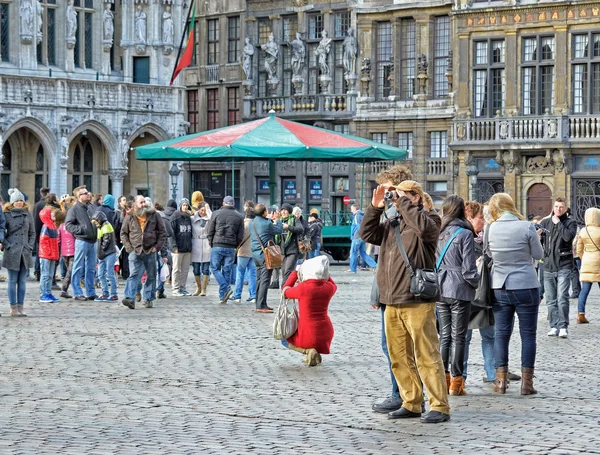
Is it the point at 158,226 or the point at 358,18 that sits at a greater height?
the point at 358,18

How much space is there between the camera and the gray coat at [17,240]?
2017 centimetres

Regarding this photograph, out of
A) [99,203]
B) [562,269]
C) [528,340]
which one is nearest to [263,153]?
[99,203]

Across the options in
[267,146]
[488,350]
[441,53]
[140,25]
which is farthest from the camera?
[140,25]

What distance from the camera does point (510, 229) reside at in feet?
43.0

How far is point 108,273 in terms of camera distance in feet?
78.6

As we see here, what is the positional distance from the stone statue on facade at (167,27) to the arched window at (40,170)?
5.76 metres

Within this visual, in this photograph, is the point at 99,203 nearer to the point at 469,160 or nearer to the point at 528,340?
the point at 528,340

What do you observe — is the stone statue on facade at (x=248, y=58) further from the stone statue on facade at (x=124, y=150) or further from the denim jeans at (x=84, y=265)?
the denim jeans at (x=84, y=265)

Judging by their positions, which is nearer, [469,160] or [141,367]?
[141,367]

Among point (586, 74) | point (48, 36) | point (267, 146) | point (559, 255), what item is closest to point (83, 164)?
point (48, 36)

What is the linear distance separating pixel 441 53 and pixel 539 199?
227 inches

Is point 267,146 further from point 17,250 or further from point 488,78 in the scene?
point 488,78

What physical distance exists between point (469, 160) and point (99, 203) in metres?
20.7

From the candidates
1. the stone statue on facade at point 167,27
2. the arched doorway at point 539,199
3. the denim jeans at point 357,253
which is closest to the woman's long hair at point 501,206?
the denim jeans at point 357,253
